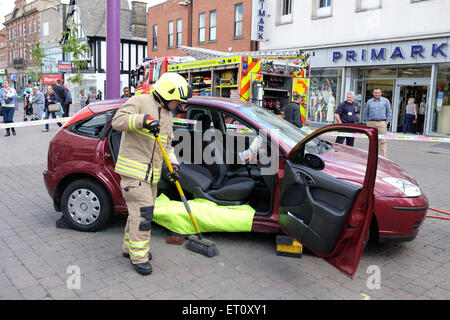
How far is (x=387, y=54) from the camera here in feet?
52.7

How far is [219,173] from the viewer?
486 centimetres

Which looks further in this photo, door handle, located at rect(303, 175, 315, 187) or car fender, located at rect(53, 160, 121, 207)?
car fender, located at rect(53, 160, 121, 207)

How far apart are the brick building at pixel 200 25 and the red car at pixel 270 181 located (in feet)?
57.1

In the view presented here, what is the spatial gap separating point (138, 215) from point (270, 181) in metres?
1.33

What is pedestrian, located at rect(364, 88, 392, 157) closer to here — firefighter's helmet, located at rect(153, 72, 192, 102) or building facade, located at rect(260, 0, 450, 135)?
building facade, located at rect(260, 0, 450, 135)

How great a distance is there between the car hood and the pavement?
721 mm

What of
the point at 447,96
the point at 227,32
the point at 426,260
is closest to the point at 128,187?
the point at 426,260

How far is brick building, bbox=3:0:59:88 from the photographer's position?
2236 inches

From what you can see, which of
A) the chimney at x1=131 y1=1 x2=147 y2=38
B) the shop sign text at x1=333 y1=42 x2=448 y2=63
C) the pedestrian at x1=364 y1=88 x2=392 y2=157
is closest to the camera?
the pedestrian at x1=364 y1=88 x2=392 y2=157

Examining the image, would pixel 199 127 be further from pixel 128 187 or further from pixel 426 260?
pixel 426 260

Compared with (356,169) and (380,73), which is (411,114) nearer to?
(380,73)

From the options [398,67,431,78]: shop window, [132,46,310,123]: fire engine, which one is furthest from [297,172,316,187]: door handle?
[398,67,431,78]: shop window

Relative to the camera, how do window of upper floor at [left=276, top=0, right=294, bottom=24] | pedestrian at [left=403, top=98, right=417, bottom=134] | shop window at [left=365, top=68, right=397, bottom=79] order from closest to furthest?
pedestrian at [left=403, top=98, right=417, bottom=134]
shop window at [left=365, top=68, right=397, bottom=79]
window of upper floor at [left=276, top=0, right=294, bottom=24]

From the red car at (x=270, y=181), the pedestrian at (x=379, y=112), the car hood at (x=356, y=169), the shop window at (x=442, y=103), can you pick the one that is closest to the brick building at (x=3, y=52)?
the shop window at (x=442, y=103)
